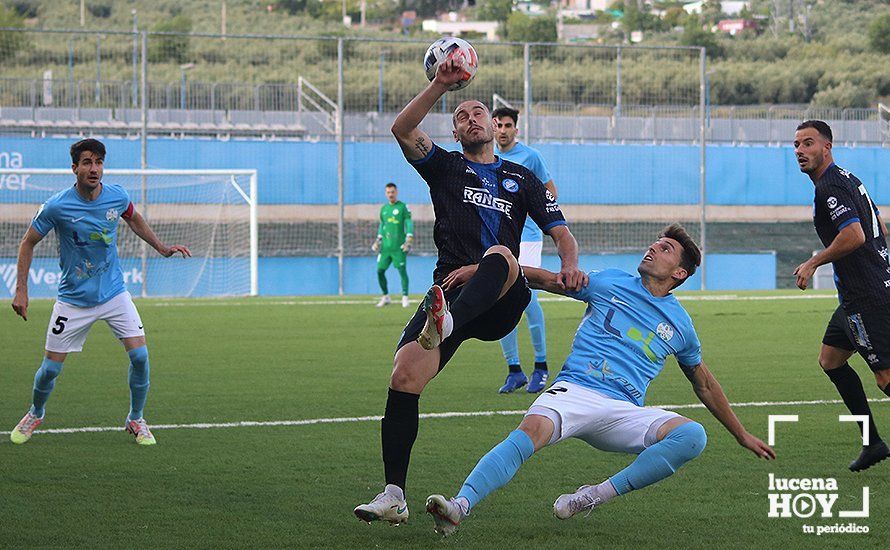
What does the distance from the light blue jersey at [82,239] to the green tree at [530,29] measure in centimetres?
6745

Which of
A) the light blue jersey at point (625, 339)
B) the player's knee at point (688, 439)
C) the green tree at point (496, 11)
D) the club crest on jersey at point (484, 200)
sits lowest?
the player's knee at point (688, 439)

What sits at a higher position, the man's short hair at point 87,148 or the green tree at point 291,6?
the green tree at point 291,6

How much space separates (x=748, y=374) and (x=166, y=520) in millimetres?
7902

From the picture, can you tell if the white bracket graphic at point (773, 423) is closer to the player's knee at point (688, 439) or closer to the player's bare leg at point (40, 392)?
the player's knee at point (688, 439)

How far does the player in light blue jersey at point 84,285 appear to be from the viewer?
8695 mm

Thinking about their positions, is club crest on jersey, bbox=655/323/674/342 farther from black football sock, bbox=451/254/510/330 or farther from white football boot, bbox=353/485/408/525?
white football boot, bbox=353/485/408/525

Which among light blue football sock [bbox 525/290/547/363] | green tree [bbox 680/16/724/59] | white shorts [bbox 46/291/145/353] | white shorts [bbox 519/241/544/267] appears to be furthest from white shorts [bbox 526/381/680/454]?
green tree [bbox 680/16/724/59]

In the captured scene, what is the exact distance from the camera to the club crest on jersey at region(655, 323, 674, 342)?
6094 millimetres

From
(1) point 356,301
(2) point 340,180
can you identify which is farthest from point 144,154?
(1) point 356,301

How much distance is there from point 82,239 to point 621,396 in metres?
4.33

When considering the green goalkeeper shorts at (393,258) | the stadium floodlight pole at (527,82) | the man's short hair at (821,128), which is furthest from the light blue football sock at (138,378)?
the stadium floodlight pole at (527,82)

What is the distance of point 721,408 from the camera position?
6051 millimetres

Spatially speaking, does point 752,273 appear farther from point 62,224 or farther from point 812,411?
point 62,224

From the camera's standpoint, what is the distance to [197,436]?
8.84 metres
